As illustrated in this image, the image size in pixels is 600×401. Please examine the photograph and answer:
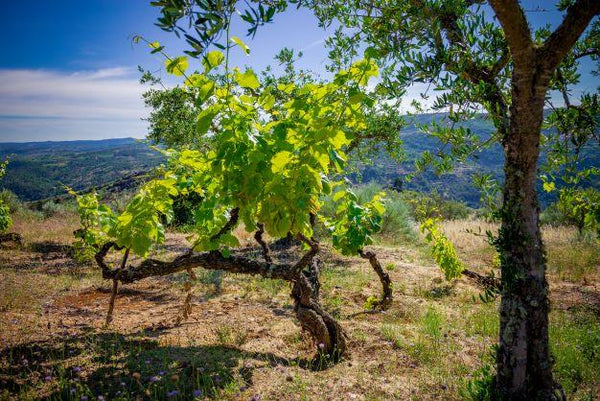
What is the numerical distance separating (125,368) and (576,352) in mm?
5548

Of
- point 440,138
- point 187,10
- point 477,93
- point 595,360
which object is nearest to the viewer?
point 187,10

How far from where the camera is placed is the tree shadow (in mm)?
3080

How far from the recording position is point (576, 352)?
4.29m

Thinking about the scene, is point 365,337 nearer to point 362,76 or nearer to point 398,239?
point 362,76

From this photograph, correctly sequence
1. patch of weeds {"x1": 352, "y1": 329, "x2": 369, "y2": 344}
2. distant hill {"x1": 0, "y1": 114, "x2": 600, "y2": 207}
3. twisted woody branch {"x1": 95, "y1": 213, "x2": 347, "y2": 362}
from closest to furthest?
twisted woody branch {"x1": 95, "y1": 213, "x2": 347, "y2": 362} → patch of weeds {"x1": 352, "y1": 329, "x2": 369, "y2": 344} → distant hill {"x1": 0, "y1": 114, "x2": 600, "y2": 207}

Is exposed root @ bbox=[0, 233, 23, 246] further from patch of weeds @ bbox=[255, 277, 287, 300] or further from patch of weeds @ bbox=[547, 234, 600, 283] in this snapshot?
patch of weeds @ bbox=[547, 234, 600, 283]

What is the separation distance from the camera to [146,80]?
12.7 metres

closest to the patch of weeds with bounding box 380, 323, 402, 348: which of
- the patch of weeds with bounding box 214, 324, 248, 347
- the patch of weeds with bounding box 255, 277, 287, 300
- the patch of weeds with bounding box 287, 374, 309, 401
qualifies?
the patch of weeds with bounding box 287, 374, 309, 401

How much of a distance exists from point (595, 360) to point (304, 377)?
145 inches

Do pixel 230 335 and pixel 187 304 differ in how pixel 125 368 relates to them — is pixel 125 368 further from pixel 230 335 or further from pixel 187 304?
pixel 187 304

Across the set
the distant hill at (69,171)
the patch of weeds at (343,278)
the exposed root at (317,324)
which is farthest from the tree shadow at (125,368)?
the distant hill at (69,171)

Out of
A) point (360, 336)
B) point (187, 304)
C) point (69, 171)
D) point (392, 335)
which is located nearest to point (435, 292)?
point (392, 335)

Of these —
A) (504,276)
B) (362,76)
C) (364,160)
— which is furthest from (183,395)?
(364,160)

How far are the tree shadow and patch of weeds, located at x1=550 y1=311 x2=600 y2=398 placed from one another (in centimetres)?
300
